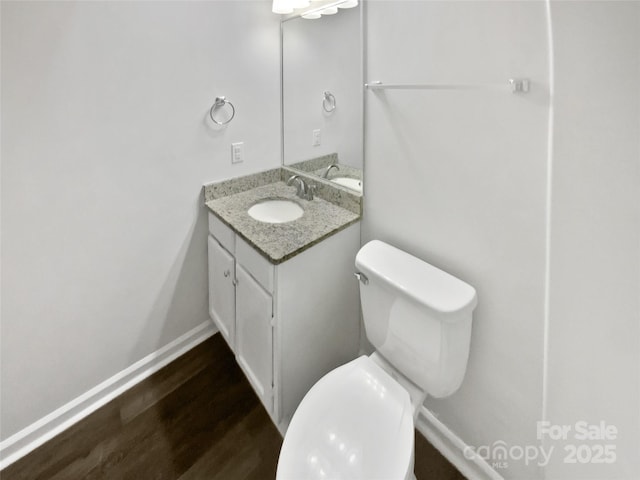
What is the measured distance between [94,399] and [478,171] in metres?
1.92

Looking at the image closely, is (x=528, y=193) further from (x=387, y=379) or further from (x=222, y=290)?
(x=222, y=290)

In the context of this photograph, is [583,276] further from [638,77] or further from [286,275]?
[286,275]

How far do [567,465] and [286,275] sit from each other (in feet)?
3.54

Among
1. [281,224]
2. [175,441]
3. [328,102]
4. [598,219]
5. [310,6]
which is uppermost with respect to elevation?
[310,6]

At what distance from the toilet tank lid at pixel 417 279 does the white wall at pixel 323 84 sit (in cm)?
47

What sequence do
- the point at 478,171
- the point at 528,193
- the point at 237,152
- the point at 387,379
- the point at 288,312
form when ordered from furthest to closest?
1. the point at 237,152
2. the point at 288,312
3. the point at 387,379
4. the point at 478,171
5. the point at 528,193

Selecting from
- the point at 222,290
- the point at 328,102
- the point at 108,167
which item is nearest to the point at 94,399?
the point at 222,290

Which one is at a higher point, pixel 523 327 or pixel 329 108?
pixel 329 108

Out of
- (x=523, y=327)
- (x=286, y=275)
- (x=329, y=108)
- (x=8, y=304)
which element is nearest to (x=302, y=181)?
(x=329, y=108)

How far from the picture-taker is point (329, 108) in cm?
169

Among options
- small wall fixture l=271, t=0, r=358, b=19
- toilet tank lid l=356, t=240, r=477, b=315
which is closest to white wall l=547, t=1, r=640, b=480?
toilet tank lid l=356, t=240, r=477, b=315

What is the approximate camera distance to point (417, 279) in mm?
1175

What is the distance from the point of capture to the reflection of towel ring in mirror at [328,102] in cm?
166

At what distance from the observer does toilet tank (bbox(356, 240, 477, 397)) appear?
1.07m
